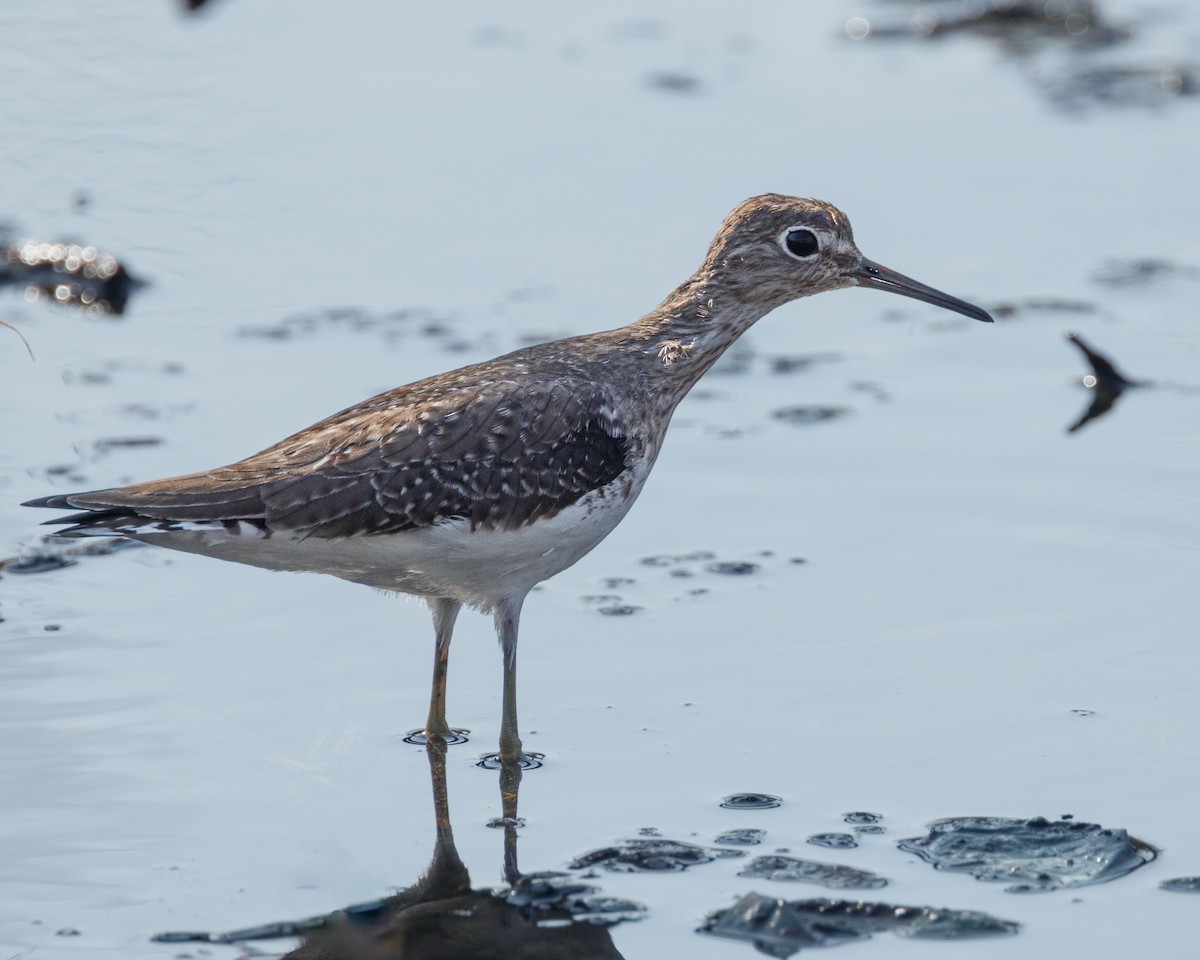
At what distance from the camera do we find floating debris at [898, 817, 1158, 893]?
7.25 m

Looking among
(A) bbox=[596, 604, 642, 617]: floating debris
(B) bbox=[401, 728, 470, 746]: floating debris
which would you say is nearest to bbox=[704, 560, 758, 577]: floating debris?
(A) bbox=[596, 604, 642, 617]: floating debris

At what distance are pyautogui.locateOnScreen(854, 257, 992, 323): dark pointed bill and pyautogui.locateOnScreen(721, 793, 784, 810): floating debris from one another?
267cm

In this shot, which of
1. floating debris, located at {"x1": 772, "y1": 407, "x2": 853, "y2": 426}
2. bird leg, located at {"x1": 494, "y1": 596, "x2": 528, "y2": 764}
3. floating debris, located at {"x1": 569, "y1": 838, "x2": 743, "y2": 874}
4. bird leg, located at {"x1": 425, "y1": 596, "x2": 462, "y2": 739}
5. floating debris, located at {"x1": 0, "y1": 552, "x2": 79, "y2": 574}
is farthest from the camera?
floating debris, located at {"x1": 772, "y1": 407, "x2": 853, "y2": 426}

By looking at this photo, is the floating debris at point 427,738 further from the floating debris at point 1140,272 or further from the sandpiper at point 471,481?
the floating debris at point 1140,272

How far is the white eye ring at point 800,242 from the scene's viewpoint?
903 centimetres

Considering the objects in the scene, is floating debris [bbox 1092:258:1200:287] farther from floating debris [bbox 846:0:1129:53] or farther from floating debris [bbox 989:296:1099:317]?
floating debris [bbox 846:0:1129:53]

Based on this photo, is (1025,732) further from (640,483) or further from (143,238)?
(143,238)

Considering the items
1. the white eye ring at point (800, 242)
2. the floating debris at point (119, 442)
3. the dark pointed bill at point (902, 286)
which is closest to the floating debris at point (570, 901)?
the white eye ring at point (800, 242)

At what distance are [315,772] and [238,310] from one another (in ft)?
18.2

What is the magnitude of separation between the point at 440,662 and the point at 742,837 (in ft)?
5.72

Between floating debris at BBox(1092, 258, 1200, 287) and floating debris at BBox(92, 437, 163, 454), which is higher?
floating debris at BBox(1092, 258, 1200, 287)

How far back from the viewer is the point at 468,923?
7168 mm

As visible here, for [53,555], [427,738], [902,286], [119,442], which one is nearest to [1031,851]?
[427,738]

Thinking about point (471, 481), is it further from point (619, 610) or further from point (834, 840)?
point (834, 840)
